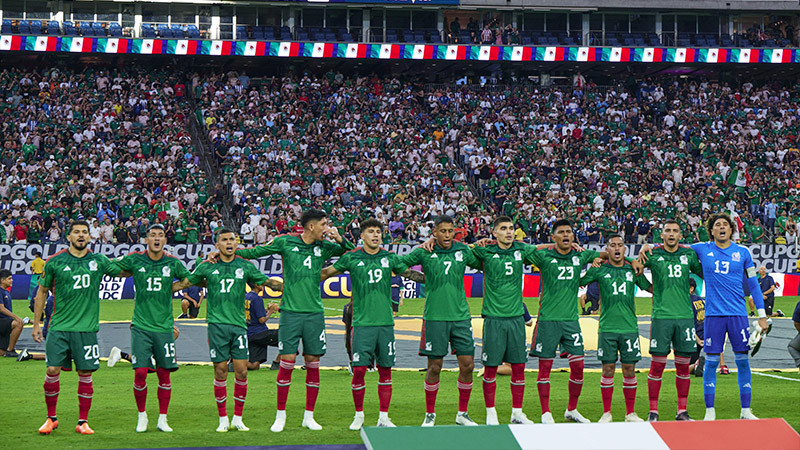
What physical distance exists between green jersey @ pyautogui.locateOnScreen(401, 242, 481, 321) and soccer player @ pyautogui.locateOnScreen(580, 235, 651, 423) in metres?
1.66

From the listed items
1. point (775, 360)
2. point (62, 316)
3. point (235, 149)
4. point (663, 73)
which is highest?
point (663, 73)

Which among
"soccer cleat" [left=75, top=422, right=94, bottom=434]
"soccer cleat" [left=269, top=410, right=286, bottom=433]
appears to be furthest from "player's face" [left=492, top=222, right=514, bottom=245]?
"soccer cleat" [left=75, top=422, right=94, bottom=434]

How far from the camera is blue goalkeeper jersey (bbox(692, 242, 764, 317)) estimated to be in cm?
1216

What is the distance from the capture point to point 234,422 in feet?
37.6

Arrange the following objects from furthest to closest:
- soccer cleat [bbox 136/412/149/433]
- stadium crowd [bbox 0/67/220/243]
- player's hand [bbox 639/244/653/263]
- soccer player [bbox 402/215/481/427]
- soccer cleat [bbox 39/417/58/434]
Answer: stadium crowd [bbox 0/67/220/243], player's hand [bbox 639/244/653/263], soccer player [bbox 402/215/481/427], soccer cleat [bbox 136/412/149/433], soccer cleat [bbox 39/417/58/434]

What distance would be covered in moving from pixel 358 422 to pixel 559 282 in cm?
307

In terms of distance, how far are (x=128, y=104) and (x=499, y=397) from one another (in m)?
31.8

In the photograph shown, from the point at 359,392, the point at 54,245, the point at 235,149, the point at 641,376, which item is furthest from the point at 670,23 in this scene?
the point at 359,392

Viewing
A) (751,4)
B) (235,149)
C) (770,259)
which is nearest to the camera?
(770,259)

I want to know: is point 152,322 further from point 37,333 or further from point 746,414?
point 746,414

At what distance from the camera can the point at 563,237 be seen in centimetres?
1208

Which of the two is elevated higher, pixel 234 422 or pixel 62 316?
pixel 62 316

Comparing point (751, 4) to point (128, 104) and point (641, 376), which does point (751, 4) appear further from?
point (641, 376)

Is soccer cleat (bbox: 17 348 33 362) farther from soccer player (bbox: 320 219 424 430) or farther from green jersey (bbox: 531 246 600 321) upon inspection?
green jersey (bbox: 531 246 600 321)
